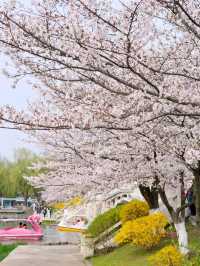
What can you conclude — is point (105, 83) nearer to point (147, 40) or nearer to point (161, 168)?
point (147, 40)

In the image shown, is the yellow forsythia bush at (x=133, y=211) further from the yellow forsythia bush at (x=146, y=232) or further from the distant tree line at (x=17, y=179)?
the distant tree line at (x=17, y=179)

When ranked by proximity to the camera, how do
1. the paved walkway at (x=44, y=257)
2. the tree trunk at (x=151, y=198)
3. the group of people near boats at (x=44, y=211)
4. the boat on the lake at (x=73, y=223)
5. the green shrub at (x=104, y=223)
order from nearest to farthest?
the paved walkway at (x=44, y=257) → the tree trunk at (x=151, y=198) → the green shrub at (x=104, y=223) → the boat on the lake at (x=73, y=223) → the group of people near boats at (x=44, y=211)

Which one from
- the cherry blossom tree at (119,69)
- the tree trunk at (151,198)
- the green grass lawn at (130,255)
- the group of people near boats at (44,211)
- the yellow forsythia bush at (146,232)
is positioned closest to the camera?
the cherry blossom tree at (119,69)

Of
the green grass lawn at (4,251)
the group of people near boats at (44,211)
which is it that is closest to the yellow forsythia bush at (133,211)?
the green grass lawn at (4,251)

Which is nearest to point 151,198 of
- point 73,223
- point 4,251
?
point 4,251

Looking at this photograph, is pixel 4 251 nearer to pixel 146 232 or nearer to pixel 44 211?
pixel 146 232

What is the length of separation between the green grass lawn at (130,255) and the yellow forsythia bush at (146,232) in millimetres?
239

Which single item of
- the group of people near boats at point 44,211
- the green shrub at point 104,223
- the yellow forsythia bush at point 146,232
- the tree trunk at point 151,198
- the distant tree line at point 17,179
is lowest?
the yellow forsythia bush at point 146,232

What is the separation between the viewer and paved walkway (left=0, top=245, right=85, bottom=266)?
→ 52.9ft

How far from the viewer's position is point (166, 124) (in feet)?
27.5

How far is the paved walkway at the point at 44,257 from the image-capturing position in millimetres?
16125

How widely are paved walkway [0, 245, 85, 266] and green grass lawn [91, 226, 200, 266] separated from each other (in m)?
0.78

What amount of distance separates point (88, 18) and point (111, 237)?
41.5ft

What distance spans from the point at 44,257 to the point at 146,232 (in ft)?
15.1
